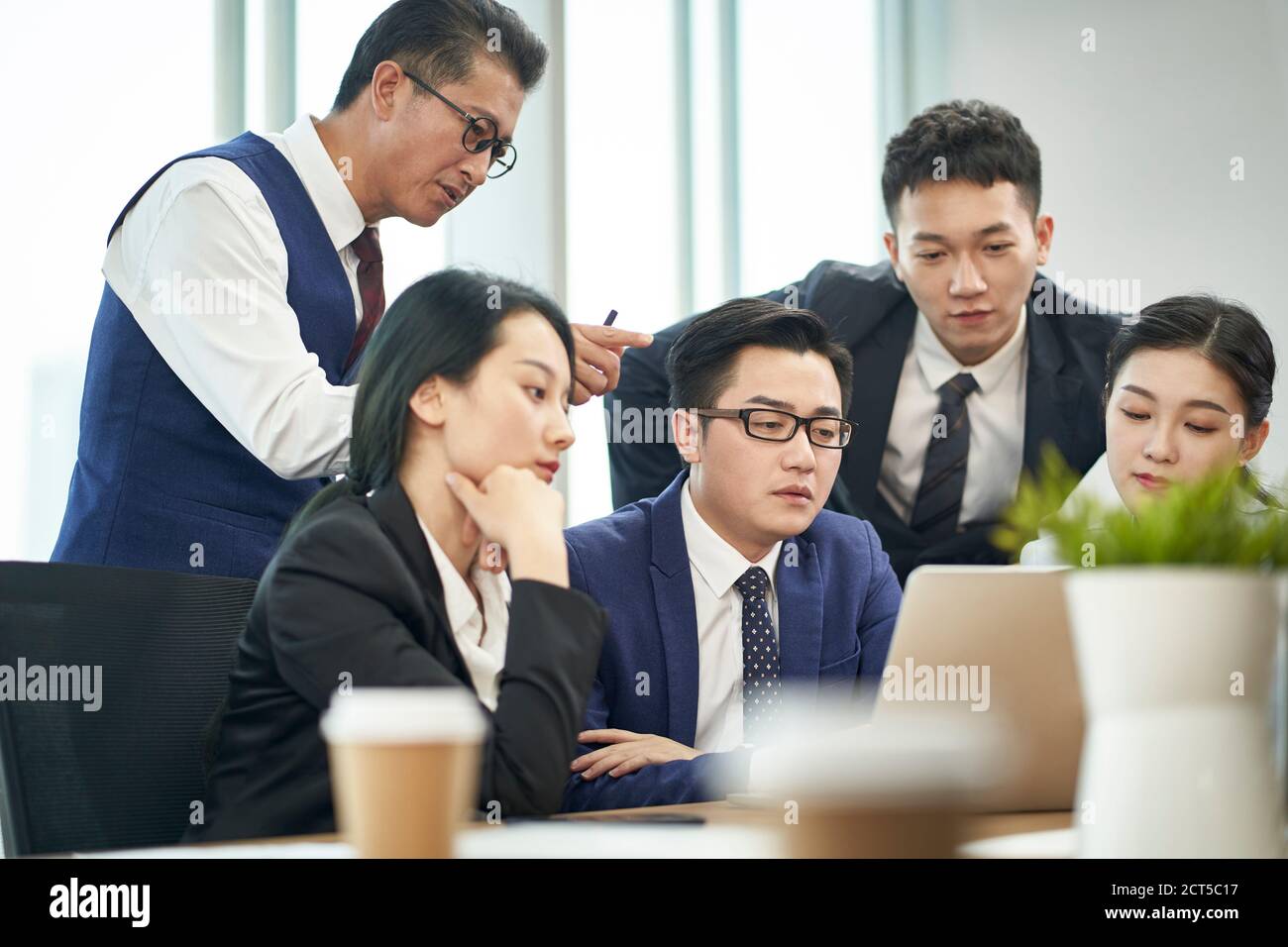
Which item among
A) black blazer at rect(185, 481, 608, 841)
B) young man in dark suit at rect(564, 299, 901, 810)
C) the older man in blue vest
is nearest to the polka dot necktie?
young man in dark suit at rect(564, 299, 901, 810)

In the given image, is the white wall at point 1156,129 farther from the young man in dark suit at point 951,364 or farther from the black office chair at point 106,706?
the black office chair at point 106,706

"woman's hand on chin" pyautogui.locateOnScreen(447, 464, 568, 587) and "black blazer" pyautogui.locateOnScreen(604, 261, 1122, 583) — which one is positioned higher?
"black blazer" pyautogui.locateOnScreen(604, 261, 1122, 583)

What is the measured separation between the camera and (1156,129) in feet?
15.5

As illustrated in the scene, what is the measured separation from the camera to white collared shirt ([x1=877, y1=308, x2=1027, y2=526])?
10.1 feet

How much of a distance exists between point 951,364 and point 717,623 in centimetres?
123

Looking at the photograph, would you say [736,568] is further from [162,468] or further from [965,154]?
[965,154]

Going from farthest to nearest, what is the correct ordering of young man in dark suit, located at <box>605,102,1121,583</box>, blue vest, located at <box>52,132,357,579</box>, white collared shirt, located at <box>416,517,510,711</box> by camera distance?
young man in dark suit, located at <box>605,102,1121,583</box>
blue vest, located at <box>52,132,357,579</box>
white collared shirt, located at <box>416,517,510,711</box>

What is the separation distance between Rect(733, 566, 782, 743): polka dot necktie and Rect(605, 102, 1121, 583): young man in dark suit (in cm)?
82

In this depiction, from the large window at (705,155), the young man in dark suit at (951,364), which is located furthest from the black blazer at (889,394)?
the large window at (705,155)

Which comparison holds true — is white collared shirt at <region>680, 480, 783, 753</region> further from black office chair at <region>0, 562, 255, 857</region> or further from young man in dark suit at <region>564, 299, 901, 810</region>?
black office chair at <region>0, 562, 255, 857</region>

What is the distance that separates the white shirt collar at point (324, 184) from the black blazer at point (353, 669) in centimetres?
98

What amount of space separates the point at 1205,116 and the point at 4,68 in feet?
12.3

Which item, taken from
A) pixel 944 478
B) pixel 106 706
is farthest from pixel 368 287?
pixel 944 478

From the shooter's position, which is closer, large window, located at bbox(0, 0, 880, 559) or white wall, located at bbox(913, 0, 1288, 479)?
large window, located at bbox(0, 0, 880, 559)
